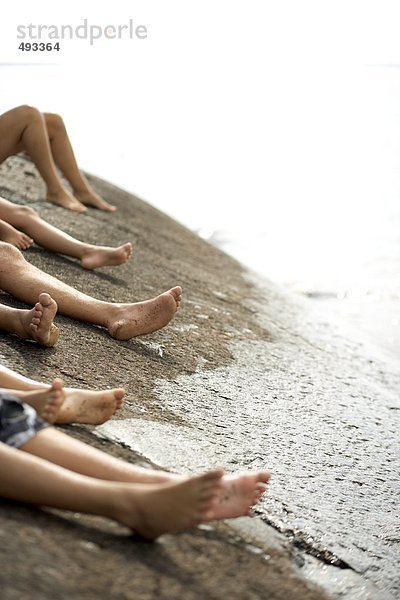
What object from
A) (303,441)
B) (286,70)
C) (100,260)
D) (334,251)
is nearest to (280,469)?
(303,441)

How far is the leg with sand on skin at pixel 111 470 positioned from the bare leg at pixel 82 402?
366 mm

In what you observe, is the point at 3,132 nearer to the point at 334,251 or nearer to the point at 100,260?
the point at 100,260

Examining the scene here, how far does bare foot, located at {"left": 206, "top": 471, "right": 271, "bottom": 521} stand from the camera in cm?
222

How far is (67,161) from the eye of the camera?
5.45 metres

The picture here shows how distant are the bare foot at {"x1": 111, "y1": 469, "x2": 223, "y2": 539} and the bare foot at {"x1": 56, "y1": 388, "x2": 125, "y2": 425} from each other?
57cm

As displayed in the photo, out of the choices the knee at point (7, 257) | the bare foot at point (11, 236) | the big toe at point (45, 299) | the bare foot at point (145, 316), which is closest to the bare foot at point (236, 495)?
the big toe at point (45, 299)

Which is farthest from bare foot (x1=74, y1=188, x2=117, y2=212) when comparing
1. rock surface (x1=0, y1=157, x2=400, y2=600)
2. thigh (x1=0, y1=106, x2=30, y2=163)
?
thigh (x1=0, y1=106, x2=30, y2=163)

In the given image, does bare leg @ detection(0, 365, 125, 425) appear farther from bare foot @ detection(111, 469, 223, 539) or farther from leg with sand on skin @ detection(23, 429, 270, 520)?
bare foot @ detection(111, 469, 223, 539)

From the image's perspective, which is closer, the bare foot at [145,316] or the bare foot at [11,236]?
the bare foot at [145,316]

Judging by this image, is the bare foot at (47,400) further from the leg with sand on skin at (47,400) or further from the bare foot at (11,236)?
the bare foot at (11,236)

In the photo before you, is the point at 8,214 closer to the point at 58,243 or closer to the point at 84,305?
the point at 58,243

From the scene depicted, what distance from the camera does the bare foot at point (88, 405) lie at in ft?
8.34

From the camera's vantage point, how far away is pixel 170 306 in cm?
337

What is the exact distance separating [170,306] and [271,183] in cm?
1383
